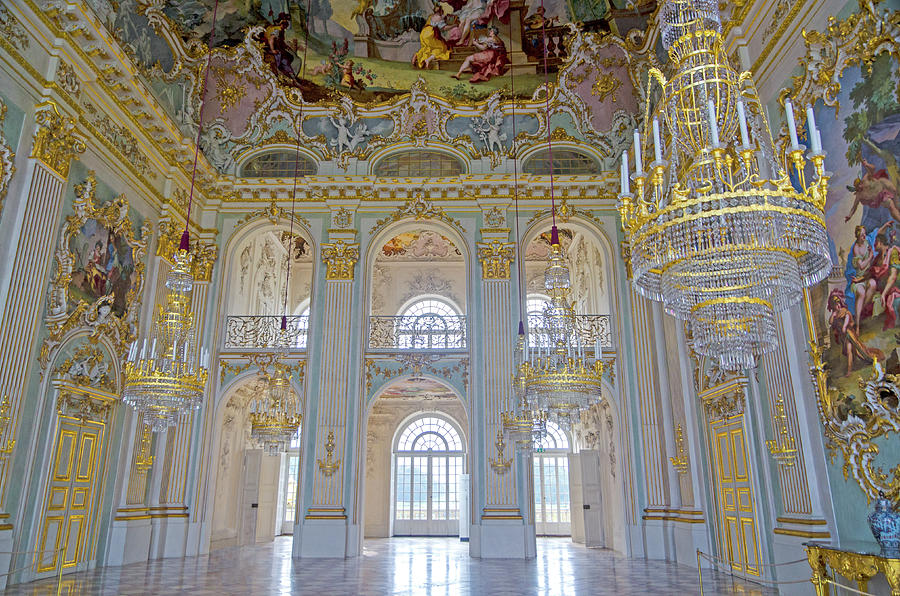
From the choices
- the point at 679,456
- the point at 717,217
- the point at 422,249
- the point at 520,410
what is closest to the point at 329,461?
the point at 520,410

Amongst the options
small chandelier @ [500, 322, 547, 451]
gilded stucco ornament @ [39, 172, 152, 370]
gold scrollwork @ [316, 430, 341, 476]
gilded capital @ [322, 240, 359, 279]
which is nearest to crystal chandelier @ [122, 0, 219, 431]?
gilded stucco ornament @ [39, 172, 152, 370]

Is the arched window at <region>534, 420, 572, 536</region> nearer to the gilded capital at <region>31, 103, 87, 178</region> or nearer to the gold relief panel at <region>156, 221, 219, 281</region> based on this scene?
the gold relief panel at <region>156, 221, 219, 281</region>

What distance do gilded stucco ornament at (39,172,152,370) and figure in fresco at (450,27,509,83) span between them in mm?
7574

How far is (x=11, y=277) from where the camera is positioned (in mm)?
8234

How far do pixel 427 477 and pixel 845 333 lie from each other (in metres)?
14.5

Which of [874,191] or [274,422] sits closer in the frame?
[874,191]

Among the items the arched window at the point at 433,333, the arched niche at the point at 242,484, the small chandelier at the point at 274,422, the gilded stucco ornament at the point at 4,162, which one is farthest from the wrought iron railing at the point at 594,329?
the gilded stucco ornament at the point at 4,162

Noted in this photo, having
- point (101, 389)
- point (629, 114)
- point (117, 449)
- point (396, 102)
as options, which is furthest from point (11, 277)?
point (629, 114)

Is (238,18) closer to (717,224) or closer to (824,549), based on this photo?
(717,224)

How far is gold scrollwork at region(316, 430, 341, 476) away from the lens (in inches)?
481

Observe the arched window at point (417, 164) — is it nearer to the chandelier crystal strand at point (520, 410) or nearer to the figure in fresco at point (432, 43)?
the chandelier crystal strand at point (520, 410)

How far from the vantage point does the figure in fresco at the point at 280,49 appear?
1377 centimetres

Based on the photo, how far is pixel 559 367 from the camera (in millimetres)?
8242

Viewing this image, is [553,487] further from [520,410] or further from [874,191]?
[874,191]
